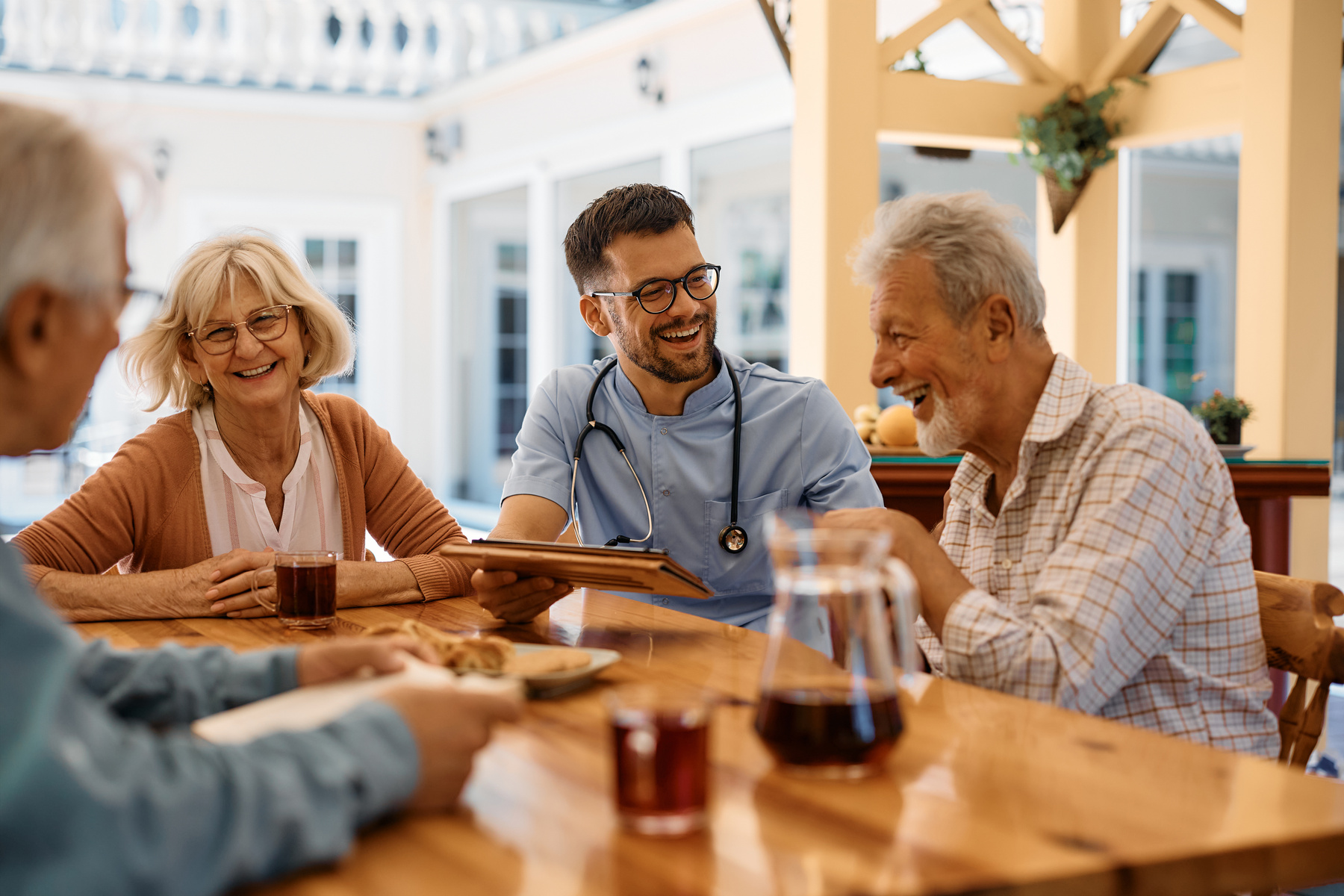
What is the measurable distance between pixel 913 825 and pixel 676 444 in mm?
1458

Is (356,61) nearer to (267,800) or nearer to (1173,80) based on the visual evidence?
(1173,80)

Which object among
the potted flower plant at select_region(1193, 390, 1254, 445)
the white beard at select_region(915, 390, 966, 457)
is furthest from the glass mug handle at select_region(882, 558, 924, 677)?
the potted flower plant at select_region(1193, 390, 1254, 445)

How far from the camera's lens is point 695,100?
7.31 metres

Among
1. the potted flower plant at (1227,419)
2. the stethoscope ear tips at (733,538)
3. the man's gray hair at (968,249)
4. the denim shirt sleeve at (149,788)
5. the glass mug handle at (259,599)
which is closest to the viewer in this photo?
the denim shirt sleeve at (149,788)

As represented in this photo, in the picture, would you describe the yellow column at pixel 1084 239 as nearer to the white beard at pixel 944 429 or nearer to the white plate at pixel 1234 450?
the white plate at pixel 1234 450

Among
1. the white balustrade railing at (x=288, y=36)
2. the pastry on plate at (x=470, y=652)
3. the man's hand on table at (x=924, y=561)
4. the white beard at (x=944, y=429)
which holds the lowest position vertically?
the pastry on plate at (x=470, y=652)

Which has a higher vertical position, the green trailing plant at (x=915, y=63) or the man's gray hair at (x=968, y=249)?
the green trailing plant at (x=915, y=63)

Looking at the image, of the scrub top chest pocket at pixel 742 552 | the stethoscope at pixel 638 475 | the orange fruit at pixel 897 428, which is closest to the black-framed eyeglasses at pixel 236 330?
the stethoscope at pixel 638 475

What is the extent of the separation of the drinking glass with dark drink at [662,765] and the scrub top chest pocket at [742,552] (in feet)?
4.42

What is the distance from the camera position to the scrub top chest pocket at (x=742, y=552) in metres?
2.23

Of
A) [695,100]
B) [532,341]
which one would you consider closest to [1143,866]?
[695,100]

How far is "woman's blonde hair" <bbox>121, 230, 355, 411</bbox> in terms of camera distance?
7.39ft

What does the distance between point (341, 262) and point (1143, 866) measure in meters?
10.0

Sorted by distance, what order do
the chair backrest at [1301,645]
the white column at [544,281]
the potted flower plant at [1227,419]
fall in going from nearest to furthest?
the chair backrest at [1301,645] → the potted flower plant at [1227,419] → the white column at [544,281]
